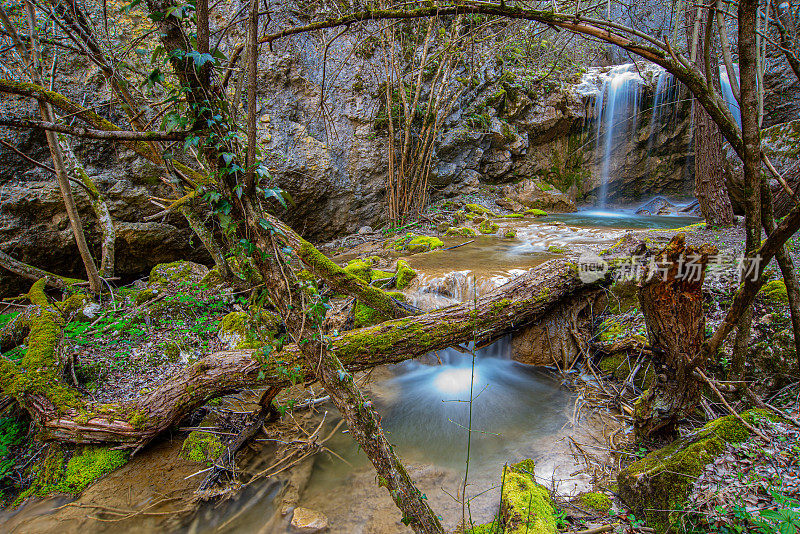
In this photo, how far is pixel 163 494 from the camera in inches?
107

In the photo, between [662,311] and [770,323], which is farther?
[770,323]

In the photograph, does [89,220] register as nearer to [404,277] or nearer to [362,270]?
[362,270]

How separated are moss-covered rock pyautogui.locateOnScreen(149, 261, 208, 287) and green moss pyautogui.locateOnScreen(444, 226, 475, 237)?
5.30 metres

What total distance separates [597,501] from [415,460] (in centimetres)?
148

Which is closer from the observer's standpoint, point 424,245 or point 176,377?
point 176,377

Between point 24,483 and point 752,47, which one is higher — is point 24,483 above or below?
below

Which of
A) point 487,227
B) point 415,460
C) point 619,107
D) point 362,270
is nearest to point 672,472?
point 415,460

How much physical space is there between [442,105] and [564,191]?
5.68 metres

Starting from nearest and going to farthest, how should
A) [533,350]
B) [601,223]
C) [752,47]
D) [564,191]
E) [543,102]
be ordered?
[752,47]
[533,350]
[601,223]
[543,102]
[564,191]

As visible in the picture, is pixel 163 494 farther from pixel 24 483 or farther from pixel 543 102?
pixel 543 102

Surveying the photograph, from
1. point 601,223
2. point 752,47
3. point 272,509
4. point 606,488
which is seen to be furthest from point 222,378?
point 601,223

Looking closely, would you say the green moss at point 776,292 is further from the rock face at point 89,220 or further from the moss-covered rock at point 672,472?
the rock face at point 89,220

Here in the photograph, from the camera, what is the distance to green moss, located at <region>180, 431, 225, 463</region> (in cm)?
301

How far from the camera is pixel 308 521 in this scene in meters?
2.50
